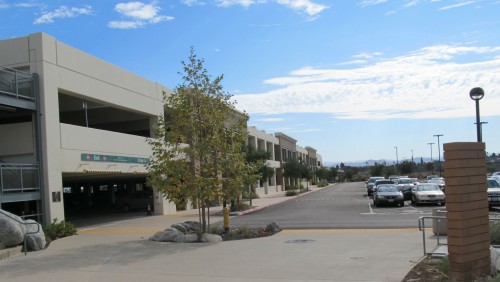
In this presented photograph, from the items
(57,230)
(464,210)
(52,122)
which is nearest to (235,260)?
(464,210)

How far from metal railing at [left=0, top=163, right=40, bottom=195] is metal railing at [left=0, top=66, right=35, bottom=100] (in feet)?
8.78

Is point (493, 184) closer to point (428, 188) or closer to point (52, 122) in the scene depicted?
point (428, 188)

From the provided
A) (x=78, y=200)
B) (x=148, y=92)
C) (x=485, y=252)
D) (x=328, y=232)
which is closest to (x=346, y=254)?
(x=485, y=252)

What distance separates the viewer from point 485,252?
755 cm

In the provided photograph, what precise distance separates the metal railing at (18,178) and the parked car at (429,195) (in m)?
21.1

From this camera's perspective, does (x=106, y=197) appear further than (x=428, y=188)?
Yes

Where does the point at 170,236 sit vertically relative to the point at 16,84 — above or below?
below

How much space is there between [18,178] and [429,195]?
22.0m

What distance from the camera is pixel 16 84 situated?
1819 centimetres

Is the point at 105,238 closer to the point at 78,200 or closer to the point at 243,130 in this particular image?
the point at 243,130

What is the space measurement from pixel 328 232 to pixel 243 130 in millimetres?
4622

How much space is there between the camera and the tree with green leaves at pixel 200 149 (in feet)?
50.9

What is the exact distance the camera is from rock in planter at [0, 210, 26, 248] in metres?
13.7

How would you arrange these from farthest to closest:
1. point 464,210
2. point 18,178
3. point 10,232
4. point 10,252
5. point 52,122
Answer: point 52,122, point 18,178, point 10,232, point 10,252, point 464,210
